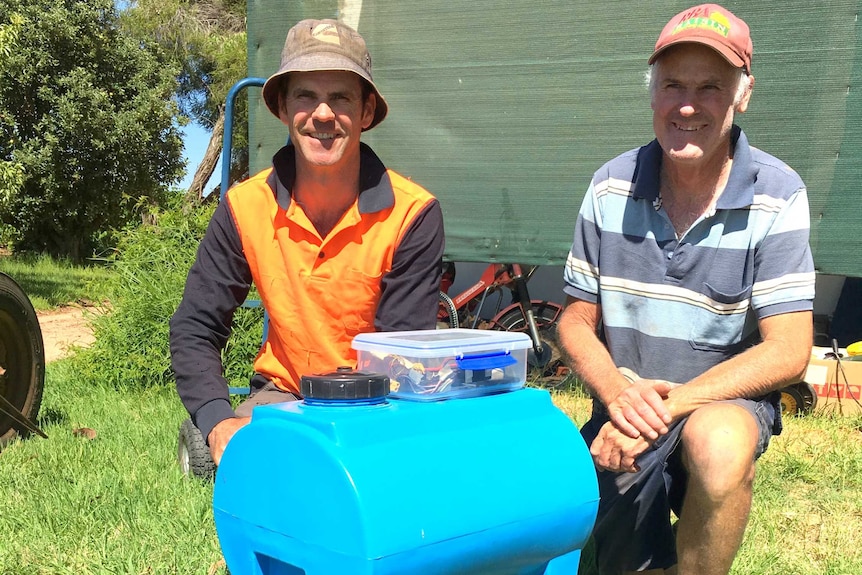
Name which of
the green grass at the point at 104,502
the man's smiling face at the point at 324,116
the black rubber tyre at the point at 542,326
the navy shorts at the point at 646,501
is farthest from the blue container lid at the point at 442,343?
the black rubber tyre at the point at 542,326

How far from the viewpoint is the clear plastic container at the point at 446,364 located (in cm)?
158

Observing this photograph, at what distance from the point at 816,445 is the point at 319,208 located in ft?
9.19

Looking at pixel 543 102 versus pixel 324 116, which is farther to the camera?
pixel 543 102

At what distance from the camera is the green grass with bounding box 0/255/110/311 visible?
10969mm

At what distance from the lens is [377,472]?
4.27ft

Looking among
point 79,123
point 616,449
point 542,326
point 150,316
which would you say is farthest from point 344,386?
point 79,123

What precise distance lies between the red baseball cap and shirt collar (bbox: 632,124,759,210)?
0.21 m

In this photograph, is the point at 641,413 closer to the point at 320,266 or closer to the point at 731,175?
the point at 731,175

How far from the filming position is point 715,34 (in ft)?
6.85

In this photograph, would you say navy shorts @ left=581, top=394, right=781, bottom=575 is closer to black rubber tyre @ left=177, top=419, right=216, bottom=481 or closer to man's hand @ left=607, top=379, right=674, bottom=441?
man's hand @ left=607, top=379, right=674, bottom=441

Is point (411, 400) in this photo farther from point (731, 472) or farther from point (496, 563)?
point (731, 472)

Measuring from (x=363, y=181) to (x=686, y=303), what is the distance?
0.97m

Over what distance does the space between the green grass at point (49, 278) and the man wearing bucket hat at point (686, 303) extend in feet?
24.1

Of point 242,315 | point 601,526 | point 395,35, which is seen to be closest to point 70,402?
point 242,315
